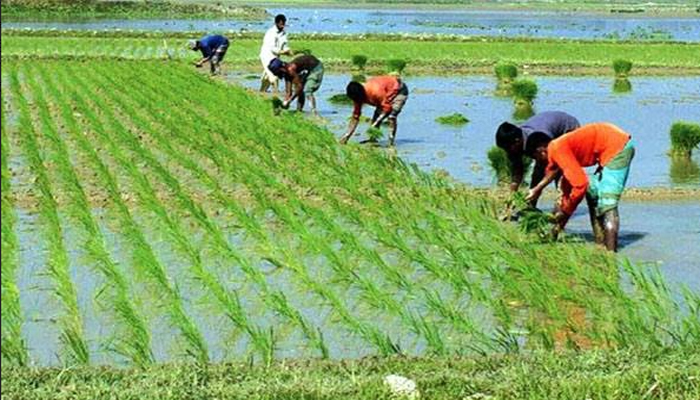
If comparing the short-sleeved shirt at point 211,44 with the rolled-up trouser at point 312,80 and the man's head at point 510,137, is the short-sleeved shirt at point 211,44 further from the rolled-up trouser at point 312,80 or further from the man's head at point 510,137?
the man's head at point 510,137

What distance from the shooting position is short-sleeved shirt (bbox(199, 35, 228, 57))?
1688cm

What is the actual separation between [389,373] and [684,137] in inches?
274

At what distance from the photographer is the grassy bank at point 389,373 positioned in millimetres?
3461

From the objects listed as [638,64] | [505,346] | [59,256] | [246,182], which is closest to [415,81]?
[638,64]

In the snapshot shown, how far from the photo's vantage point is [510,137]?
639 centimetres

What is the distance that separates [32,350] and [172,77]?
11.8 m

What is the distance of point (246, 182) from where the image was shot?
8.01 metres

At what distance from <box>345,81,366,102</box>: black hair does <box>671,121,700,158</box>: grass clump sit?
2.71 m

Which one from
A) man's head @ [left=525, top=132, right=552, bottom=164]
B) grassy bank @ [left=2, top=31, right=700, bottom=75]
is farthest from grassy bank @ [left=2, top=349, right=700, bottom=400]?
grassy bank @ [left=2, top=31, right=700, bottom=75]

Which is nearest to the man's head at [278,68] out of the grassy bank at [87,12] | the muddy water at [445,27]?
the muddy water at [445,27]

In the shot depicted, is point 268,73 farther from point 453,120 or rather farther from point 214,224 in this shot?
point 214,224

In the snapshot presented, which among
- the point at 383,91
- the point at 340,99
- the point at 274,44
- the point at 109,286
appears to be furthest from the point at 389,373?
the point at 340,99

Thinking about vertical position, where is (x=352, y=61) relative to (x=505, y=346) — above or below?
below

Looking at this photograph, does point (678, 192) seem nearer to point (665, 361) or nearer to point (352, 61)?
point (665, 361)
